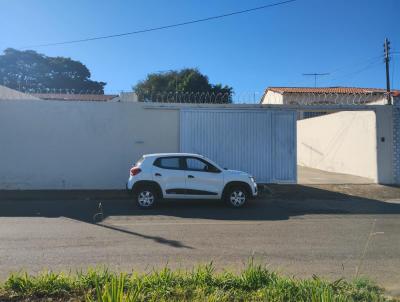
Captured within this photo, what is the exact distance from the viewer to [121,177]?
1677cm

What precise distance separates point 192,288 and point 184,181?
7443mm

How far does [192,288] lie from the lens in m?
4.76

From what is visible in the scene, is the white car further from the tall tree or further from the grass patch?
the tall tree

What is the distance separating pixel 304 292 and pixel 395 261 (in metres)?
2.96

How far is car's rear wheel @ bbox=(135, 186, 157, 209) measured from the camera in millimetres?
12164

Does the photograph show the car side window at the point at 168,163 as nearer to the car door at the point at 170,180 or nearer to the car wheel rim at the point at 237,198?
the car door at the point at 170,180

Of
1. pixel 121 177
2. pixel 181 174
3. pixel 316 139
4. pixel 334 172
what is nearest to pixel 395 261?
pixel 181 174

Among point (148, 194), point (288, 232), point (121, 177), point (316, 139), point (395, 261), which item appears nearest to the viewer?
point (395, 261)

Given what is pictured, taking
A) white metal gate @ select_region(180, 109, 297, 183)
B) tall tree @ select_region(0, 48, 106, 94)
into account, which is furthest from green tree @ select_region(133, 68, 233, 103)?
white metal gate @ select_region(180, 109, 297, 183)

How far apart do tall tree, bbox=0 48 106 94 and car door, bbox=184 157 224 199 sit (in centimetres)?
4699

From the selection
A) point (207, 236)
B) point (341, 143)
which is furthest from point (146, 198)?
point (341, 143)

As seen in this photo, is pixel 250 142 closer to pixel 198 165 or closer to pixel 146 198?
pixel 198 165

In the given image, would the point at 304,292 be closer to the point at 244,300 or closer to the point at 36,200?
the point at 244,300

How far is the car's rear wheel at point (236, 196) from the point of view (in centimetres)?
1233
